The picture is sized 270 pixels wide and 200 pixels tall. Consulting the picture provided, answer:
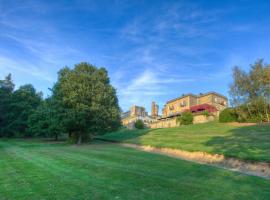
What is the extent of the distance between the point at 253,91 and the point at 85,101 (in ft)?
73.5

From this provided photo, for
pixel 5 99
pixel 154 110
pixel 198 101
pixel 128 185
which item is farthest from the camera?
pixel 154 110

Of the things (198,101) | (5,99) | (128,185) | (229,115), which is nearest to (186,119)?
(229,115)

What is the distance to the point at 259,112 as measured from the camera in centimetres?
2636

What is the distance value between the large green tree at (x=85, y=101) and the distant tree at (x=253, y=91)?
17384mm

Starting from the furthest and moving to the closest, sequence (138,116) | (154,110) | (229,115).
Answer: (154,110) → (138,116) → (229,115)

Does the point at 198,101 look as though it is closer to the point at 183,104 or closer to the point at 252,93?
the point at 183,104

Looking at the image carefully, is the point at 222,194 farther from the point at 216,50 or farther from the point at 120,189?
the point at 216,50

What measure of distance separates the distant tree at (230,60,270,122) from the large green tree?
17.4 metres

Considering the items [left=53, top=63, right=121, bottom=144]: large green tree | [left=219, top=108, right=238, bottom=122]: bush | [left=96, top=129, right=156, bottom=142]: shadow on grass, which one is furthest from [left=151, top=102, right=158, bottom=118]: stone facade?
[left=53, top=63, right=121, bottom=144]: large green tree

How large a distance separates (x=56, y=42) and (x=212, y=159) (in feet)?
55.4

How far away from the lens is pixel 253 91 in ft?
85.6

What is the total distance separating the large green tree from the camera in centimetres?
2253

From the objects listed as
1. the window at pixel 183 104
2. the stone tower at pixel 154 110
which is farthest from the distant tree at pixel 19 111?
the stone tower at pixel 154 110

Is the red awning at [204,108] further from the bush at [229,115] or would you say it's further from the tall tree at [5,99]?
the tall tree at [5,99]
